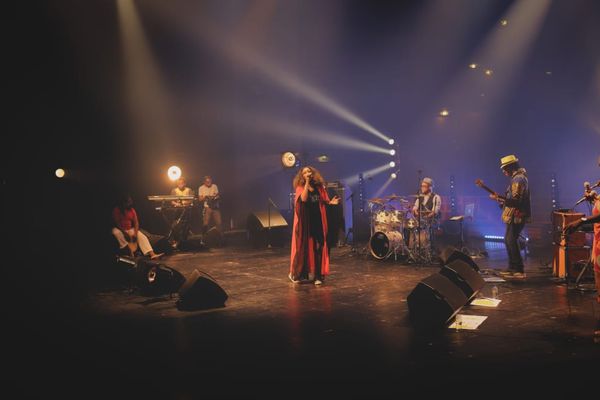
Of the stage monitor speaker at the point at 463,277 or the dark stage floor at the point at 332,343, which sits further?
the stage monitor speaker at the point at 463,277

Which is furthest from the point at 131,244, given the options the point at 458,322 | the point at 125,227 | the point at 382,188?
the point at 382,188

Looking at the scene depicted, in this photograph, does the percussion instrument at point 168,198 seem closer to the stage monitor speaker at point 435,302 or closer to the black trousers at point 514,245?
the black trousers at point 514,245

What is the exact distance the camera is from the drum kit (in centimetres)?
878

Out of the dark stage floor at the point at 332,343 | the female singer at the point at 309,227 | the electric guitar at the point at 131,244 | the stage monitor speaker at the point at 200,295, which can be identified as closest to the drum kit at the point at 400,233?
the dark stage floor at the point at 332,343

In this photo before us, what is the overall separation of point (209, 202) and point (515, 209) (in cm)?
799

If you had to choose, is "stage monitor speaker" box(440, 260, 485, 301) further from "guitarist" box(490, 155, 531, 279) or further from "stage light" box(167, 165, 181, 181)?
"stage light" box(167, 165, 181, 181)

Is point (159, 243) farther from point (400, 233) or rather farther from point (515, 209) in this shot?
point (515, 209)

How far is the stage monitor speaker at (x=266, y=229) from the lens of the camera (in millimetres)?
11805

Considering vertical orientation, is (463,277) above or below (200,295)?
above

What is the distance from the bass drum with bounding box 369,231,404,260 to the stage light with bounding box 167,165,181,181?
6.37 meters

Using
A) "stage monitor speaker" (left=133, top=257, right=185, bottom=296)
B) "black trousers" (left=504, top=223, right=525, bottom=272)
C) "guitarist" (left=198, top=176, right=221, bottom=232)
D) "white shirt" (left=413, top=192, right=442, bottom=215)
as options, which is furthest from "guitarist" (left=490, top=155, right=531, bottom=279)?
"guitarist" (left=198, top=176, right=221, bottom=232)

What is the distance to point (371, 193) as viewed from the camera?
1788 centimetres

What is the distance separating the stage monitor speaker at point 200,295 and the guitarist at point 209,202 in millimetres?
6792

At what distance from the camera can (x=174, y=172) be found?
12875mm
